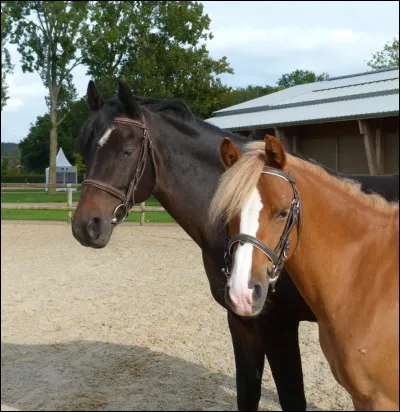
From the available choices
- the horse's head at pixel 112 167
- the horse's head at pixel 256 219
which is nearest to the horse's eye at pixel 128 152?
the horse's head at pixel 112 167

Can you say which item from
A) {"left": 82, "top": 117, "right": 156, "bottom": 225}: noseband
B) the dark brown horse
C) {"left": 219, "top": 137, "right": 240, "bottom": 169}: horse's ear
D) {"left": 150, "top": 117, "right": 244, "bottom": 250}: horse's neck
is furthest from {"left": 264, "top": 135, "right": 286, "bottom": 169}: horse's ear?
{"left": 82, "top": 117, "right": 156, "bottom": 225}: noseband

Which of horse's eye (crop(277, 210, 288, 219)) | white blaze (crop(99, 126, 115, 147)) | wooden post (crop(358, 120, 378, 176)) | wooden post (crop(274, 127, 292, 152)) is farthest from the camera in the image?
wooden post (crop(274, 127, 292, 152))

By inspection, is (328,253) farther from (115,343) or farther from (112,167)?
(115,343)

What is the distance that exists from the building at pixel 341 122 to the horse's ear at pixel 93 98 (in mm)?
2414

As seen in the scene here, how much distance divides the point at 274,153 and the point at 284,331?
1244mm

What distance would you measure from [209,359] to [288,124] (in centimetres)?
292

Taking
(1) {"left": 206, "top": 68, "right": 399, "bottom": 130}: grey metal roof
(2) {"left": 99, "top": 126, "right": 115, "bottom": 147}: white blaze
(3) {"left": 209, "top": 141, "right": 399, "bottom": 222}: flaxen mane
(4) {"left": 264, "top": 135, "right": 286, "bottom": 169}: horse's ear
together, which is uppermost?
(1) {"left": 206, "top": 68, "right": 399, "bottom": 130}: grey metal roof

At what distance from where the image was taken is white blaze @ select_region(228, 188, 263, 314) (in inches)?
74.5

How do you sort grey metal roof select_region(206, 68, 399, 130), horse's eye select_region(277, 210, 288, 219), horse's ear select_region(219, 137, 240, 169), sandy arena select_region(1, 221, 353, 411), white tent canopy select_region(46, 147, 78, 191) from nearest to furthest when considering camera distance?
horse's eye select_region(277, 210, 288, 219)
horse's ear select_region(219, 137, 240, 169)
sandy arena select_region(1, 221, 353, 411)
grey metal roof select_region(206, 68, 399, 130)
white tent canopy select_region(46, 147, 78, 191)

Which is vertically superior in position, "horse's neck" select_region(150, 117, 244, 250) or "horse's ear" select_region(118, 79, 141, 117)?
"horse's ear" select_region(118, 79, 141, 117)

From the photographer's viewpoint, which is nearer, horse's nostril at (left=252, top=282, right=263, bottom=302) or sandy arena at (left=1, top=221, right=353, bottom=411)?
horse's nostril at (left=252, top=282, right=263, bottom=302)

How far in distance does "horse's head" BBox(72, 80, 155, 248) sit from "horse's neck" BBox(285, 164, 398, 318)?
117 cm

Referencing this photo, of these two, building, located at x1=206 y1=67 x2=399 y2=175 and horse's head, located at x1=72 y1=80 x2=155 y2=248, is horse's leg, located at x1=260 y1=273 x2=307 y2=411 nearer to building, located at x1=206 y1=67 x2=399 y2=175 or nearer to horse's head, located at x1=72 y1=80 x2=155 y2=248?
horse's head, located at x1=72 y1=80 x2=155 y2=248

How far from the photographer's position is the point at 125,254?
29.5 ft
